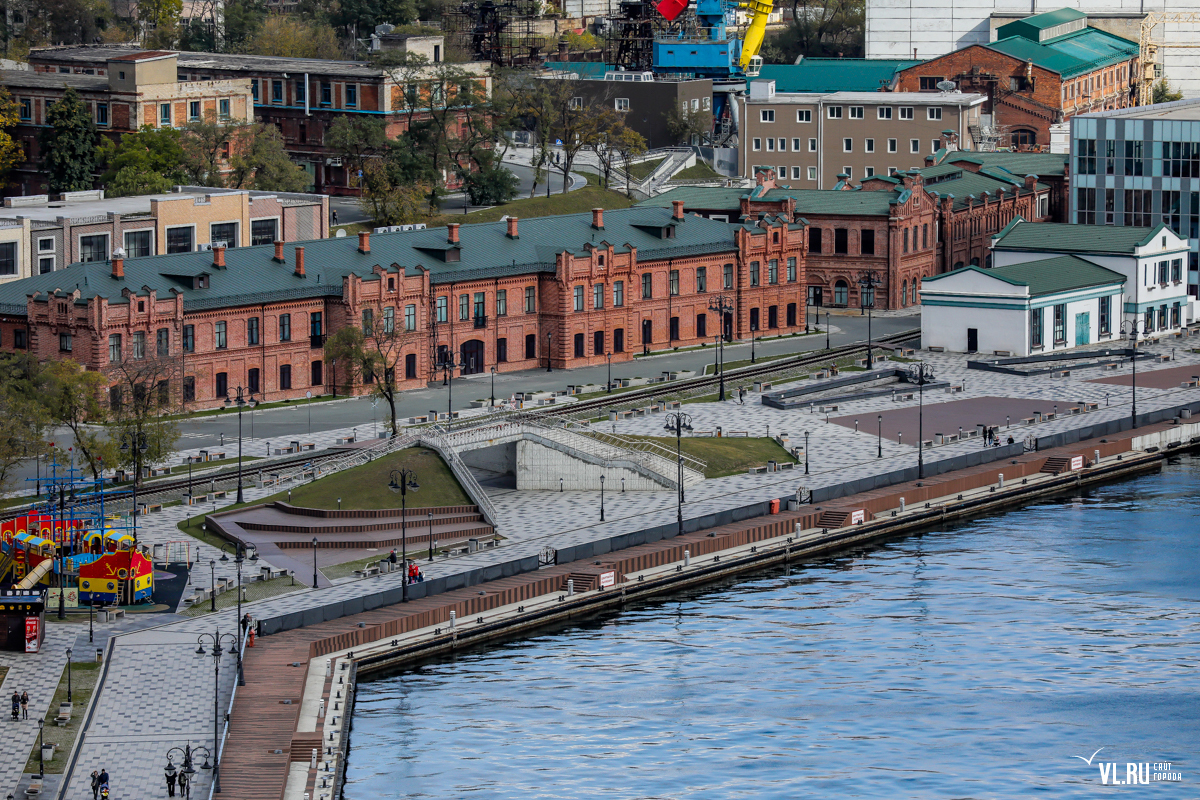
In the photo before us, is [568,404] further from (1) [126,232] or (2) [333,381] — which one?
(1) [126,232]

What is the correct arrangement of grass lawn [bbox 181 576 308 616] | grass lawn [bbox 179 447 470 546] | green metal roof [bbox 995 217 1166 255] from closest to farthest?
grass lawn [bbox 181 576 308 616]
grass lawn [bbox 179 447 470 546]
green metal roof [bbox 995 217 1166 255]

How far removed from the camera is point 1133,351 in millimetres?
156125

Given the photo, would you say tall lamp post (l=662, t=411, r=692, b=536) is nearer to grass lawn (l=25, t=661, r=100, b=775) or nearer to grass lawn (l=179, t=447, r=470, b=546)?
grass lawn (l=179, t=447, r=470, b=546)

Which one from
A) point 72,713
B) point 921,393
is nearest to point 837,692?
point 72,713

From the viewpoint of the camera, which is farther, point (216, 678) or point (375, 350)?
Answer: point (375, 350)

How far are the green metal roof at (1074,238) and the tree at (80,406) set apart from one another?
81.9m

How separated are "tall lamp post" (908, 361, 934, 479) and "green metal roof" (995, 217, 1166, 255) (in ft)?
73.0

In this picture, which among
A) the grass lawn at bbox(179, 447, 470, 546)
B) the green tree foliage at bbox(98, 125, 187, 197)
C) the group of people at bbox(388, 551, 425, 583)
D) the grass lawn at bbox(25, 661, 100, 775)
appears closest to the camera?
the grass lawn at bbox(25, 661, 100, 775)

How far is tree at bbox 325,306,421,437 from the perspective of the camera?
135m

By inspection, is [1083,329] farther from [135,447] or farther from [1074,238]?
[135,447]

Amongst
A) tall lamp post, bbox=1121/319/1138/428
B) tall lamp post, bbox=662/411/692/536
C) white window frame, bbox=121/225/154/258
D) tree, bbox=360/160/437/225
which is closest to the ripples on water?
tall lamp post, bbox=662/411/692/536

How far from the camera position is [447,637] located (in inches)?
4038

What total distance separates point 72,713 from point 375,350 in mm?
57727

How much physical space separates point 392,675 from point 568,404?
47.9 metres
